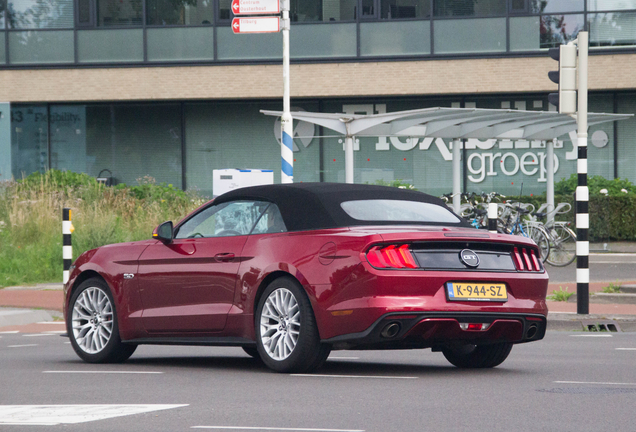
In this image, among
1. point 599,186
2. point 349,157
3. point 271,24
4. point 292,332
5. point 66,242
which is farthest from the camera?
point 599,186

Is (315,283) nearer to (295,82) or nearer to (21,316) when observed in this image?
(21,316)

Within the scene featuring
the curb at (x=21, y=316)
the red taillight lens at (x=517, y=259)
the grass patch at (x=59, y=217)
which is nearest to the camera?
the red taillight lens at (x=517, y=259)

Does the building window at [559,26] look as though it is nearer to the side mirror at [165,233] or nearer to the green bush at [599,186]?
the green bush at [599,186]

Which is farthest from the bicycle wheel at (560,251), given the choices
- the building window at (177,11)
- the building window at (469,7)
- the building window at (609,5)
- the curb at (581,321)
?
the building window at (177,11)

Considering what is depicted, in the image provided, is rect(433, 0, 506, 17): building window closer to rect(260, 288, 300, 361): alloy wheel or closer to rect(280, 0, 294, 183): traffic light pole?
rect(280, 0, 294, 183): traffic light pole

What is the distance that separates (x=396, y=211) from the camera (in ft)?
27.0

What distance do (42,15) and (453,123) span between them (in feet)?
46.7

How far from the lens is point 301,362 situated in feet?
24.9

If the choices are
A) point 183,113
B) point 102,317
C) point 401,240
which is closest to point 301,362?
point 401,240

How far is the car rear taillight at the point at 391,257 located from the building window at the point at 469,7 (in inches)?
846

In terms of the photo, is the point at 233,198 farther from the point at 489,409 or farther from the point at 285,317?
the point at 489,409

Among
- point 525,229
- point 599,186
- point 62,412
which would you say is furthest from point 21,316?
point 599,186

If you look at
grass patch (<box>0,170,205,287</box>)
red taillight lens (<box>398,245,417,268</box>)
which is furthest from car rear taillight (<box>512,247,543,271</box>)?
grass patch (<box>0,170,205,287</box>)

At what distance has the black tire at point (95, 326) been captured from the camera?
893 cm
